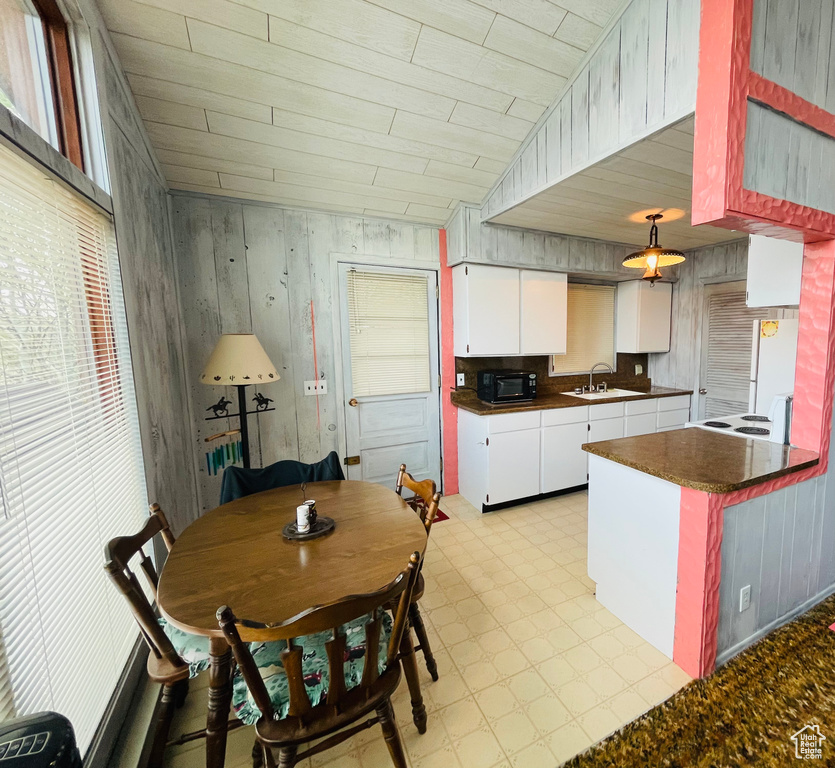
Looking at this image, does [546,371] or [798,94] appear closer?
[798,94]

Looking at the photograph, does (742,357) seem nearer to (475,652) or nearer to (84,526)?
(475,652)

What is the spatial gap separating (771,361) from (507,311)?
1.94 metres

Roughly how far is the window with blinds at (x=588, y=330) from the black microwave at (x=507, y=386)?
797mm

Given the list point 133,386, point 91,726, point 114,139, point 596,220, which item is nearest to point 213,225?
point 114,139

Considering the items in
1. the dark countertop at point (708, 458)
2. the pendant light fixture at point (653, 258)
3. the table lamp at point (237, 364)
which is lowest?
the dark countertop at point (708, 458)

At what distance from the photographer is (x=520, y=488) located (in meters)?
3.12

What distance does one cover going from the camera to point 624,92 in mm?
1759

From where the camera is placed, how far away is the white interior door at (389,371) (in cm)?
298

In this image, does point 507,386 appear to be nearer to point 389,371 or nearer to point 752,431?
point 389,371

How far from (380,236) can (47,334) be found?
2337 mm

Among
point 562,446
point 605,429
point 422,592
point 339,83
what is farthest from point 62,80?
point 605,429

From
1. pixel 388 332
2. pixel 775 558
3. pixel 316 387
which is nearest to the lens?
pixel 775 558

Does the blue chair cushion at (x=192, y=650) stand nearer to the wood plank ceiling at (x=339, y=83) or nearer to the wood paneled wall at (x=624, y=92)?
the wood plank ceiling at (x=339, y=83)

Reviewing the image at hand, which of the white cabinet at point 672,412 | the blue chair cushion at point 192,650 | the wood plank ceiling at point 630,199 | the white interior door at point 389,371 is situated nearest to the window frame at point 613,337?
the wood plank ceiling at point 630,199
